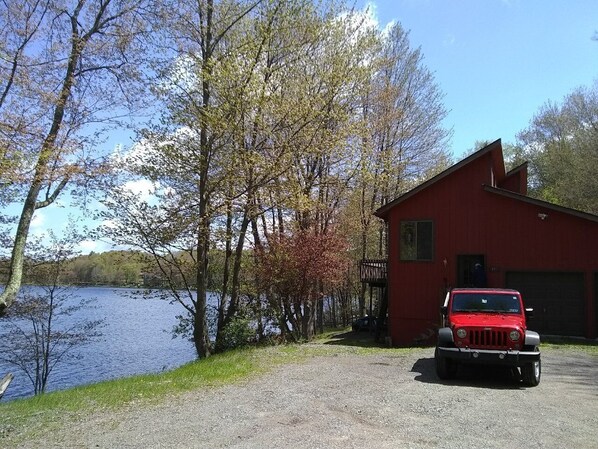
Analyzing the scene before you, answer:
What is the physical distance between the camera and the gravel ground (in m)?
6.26

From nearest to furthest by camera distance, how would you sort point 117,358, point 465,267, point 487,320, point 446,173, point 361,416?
point 361,416 < point 487,320 < point 465,267 < point 446,173 < point 117,358

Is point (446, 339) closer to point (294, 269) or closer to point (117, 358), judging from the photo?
point (294, 269)

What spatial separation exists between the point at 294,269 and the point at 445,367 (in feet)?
36.1

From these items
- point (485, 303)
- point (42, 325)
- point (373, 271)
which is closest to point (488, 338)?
point (485, 303)

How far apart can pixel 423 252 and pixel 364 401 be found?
13893 mm

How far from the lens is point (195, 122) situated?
17.3m

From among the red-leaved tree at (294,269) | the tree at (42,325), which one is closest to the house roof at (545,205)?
the red-leaved tree at (294,269)

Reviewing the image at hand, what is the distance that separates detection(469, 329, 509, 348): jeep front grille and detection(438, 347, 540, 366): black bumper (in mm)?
168

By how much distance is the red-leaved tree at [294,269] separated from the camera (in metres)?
20.7

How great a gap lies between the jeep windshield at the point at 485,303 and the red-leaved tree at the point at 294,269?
385 inches

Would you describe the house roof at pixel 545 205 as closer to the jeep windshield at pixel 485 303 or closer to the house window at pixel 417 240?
the house window at pixel 417 240

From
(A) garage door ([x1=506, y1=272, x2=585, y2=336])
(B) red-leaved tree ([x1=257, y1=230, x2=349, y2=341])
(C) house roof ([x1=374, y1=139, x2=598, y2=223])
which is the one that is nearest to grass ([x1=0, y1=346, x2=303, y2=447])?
(B) red-leaved tree ([x1=257, y1=230, x2=349, y2=341])

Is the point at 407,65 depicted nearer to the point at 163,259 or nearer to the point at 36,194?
the point at 163,259

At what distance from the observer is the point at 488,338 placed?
10164 mm
